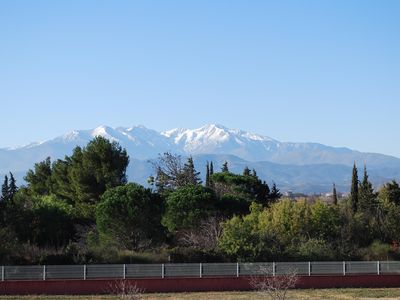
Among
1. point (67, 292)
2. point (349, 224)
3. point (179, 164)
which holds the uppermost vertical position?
point (179, 164)

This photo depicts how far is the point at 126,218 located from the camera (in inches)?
2126

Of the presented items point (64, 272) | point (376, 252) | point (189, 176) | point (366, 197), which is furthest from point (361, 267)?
point (189, 176)

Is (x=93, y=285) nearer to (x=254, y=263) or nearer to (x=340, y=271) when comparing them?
(x=254, y=263)

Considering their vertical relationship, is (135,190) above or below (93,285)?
above

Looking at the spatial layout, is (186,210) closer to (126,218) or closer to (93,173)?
(126,218)

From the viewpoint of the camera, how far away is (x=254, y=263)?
44844mm

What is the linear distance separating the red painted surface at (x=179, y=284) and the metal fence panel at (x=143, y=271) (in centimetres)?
40

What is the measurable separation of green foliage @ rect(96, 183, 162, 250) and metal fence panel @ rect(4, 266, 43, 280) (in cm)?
1189

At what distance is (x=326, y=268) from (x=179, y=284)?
958 centimetres

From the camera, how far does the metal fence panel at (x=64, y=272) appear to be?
42281 mm

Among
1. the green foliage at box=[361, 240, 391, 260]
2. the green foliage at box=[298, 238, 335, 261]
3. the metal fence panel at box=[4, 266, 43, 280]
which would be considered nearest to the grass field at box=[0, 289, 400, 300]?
the metal fence panel at box=[4, 266, 43, 280]

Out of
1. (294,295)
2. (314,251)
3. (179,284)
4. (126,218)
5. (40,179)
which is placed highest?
(40,179)

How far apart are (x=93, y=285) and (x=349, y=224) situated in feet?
77.8

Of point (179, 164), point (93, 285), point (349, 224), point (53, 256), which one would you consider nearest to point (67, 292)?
point (93, 285)
